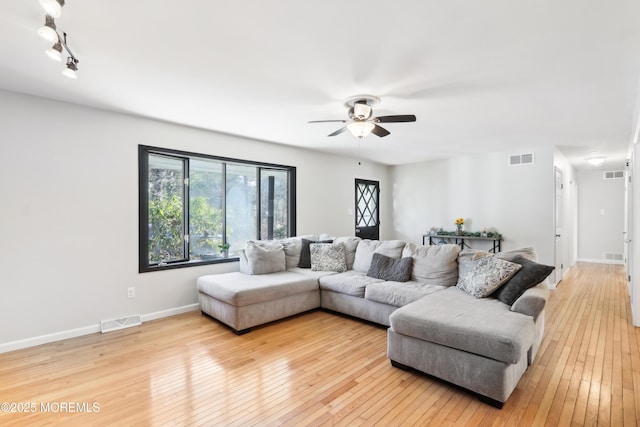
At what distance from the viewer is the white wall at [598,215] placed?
7762 mm

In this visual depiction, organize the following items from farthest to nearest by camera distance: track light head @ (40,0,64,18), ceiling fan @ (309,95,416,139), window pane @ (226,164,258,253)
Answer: window pane @ (226,164,258,253) → ceiling fan @ (309,95,416,139) → track light head @ (40,0,64,18)

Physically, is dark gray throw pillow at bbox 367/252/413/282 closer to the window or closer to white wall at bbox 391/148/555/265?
the window

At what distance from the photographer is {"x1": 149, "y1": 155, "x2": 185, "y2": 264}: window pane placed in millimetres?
3996

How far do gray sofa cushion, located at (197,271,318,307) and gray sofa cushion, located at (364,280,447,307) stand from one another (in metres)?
0.86

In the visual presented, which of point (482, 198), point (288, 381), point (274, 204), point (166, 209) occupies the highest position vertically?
point (482, 198)

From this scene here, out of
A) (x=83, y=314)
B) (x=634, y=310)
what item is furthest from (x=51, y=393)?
(x=634, y=310)

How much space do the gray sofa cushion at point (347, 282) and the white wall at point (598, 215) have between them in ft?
24.8

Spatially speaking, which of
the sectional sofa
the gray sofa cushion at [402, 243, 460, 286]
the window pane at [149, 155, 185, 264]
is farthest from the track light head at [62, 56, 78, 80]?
the gray sofa cushion at [402, 243, 460, 286]

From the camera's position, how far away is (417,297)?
3.25 metres

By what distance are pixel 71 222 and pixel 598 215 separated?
35.8 ft

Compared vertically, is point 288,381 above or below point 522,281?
below

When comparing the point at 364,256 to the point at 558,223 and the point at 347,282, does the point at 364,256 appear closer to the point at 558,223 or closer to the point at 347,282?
the point at 347,282

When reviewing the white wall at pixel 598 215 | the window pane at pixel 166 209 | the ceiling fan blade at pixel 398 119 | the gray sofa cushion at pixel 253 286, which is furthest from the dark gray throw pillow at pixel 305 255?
the white wall at pixel 598 215

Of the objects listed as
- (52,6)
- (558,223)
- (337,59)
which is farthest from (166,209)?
(558,223)
